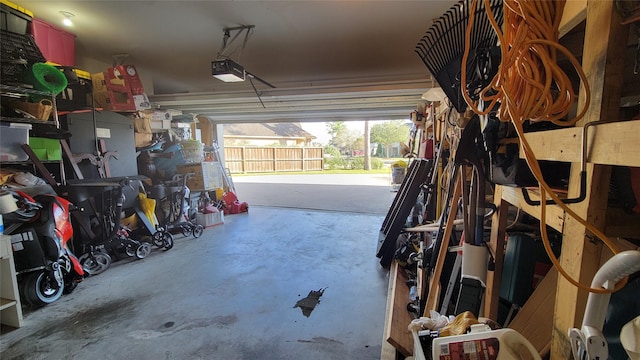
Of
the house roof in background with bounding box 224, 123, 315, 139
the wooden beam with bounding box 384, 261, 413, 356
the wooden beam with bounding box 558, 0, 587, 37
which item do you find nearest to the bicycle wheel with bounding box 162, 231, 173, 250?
the wooden beam with bounding box 384, 261, 413, 356

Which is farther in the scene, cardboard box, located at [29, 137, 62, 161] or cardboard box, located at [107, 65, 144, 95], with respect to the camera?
cardboard box, located at [107, 65, 144, 95]

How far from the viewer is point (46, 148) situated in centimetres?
300

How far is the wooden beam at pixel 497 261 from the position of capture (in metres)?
1.23

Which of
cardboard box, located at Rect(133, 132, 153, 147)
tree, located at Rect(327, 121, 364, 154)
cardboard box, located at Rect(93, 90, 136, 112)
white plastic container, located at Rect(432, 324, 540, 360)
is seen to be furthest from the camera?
tree, located at Rect(327, 121, 364, 154)

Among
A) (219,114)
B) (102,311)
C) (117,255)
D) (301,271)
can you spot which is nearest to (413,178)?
(301,271)

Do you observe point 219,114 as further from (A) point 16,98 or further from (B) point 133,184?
(A) point 16,98

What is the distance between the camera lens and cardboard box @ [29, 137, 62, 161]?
9.53 ft

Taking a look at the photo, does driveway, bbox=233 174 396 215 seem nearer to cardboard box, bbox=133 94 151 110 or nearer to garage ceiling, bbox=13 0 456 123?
garage ceiling, bbox=13 0 456 123

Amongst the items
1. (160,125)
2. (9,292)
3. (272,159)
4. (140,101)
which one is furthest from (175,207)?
(272,159)

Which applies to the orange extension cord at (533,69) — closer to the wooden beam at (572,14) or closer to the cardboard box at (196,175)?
the wooden beam at (572,14)

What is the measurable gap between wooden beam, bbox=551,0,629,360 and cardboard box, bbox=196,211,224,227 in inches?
204

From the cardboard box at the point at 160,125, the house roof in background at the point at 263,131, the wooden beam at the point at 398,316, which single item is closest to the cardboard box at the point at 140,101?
the cardboard box at the point at 160,125

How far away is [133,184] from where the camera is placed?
13.2 feet

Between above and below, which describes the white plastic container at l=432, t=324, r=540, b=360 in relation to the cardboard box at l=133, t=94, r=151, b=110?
below
